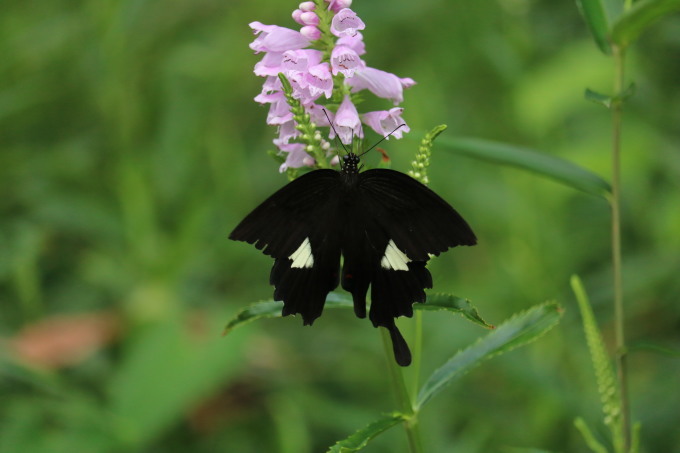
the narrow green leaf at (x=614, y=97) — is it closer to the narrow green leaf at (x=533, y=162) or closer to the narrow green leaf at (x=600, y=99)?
the narrow green leaf at (x=600, y=99)

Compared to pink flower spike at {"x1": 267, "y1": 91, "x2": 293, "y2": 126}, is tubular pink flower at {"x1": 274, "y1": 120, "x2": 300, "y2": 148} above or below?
below

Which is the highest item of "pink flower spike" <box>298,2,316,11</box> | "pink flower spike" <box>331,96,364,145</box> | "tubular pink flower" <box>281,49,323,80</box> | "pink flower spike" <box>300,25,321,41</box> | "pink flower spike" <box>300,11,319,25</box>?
"pink flower spike" <box>298,2,316,11</box>

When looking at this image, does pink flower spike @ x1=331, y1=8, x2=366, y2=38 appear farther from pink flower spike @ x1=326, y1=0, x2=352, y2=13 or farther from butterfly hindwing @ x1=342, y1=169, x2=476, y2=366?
butterfly hindwing @ x1=342, y1=169, x2=476, y2=366

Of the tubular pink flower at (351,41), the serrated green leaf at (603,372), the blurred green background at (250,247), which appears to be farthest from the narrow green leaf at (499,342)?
the blurred green background at (250,247)

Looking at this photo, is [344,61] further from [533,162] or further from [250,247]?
[250,247]

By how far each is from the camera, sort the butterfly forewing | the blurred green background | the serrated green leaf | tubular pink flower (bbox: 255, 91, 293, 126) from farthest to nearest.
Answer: the blurred green background
the serrated green leaf
tubular pink flower (bbox: 255, 91, 293, 126)
the butterfly forewing

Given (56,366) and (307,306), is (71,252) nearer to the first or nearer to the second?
(56,366)

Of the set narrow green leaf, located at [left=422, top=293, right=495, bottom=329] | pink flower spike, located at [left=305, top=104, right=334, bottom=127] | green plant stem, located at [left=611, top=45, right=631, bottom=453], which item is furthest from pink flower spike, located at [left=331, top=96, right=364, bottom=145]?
green plant stem, located at [left=611, top=45, right=631, bottom=453]
